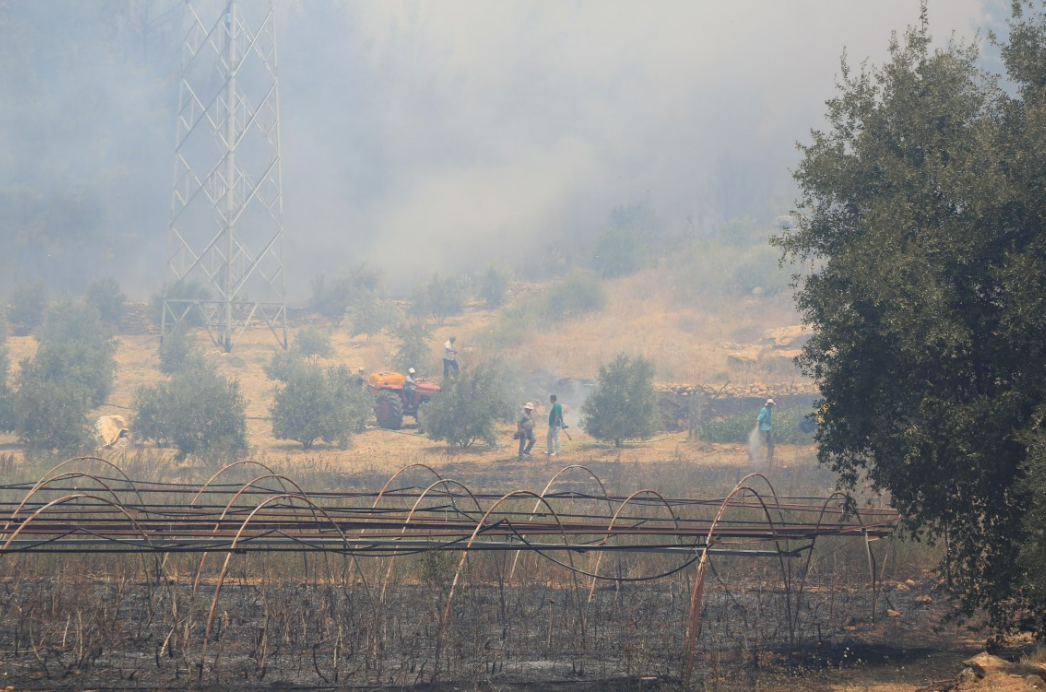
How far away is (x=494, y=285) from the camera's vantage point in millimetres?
66750

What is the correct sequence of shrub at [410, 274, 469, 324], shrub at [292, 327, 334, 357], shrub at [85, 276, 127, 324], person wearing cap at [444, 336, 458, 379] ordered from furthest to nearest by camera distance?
shrub at [410, 274, 469, 324]
shrub at [85, 276, 127, 324]
shrub at [292, 327, 334, 357]
person wearing cap at [444, 336, 458, 379]

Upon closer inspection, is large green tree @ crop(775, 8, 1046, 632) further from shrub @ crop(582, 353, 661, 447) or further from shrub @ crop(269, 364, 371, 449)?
shrub @ crop(269, 364, 371, 449)

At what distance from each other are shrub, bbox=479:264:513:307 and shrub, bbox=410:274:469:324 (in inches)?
85.1

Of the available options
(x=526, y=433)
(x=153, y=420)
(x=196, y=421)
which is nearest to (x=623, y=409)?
(x=526, y=433)

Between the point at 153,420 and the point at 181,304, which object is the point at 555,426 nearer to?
the point at 153,420

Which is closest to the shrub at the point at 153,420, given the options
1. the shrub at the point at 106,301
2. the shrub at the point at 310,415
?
the shrub at the point at 310,415

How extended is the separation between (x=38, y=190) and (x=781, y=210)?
62.6 m

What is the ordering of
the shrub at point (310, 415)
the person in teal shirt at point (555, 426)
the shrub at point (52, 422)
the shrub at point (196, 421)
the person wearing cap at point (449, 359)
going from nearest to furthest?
1. the shrub at point (52, 422)
2. the shrub at point (196, 421)
3. the person in teal shirt at point (555, 426)
4. the shrub at point (310, 415)
5. the person wearing cap at point (449, 359)

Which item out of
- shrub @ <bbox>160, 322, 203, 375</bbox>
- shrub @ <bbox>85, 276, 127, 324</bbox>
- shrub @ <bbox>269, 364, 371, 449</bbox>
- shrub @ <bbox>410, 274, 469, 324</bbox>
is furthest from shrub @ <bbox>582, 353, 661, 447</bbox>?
shrub @ <bbox>85, 276, 127, 324</bbox>

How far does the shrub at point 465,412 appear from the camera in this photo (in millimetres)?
→ 31266

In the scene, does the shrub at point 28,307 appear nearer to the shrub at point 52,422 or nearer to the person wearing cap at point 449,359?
the shrub at point 52,422

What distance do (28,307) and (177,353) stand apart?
13.0m

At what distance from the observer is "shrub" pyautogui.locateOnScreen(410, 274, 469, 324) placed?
61562 mm

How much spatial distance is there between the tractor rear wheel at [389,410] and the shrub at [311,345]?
17.3 metres
